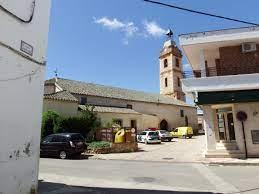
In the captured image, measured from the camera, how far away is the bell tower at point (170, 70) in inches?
2292

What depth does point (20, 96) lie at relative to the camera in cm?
671

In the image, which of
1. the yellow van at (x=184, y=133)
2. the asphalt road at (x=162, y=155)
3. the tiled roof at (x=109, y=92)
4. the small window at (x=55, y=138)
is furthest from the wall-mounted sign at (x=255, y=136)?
the tiled roof at (x=109, y=92)

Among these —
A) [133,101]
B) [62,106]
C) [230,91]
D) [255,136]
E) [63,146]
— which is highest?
[133,101]

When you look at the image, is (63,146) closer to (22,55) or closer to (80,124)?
(80,124)

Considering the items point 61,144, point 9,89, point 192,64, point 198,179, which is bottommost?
point 198,179

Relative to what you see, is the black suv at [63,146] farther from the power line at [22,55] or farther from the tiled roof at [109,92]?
the tiled roof at [109,92]

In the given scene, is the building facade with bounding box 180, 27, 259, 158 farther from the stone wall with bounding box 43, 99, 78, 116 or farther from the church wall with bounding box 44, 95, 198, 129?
the church wall with bounding box 44, 95, 198, 129

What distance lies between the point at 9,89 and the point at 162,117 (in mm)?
45668

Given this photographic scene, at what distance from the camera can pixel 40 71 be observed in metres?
7.52

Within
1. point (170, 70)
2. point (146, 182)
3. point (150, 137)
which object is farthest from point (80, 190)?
point (170, 70)

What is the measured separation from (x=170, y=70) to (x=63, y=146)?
42076 millimetres

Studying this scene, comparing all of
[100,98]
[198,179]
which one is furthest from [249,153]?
[100,98]

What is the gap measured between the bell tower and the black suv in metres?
40.6

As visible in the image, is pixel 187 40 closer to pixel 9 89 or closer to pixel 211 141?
pixel 211 141
